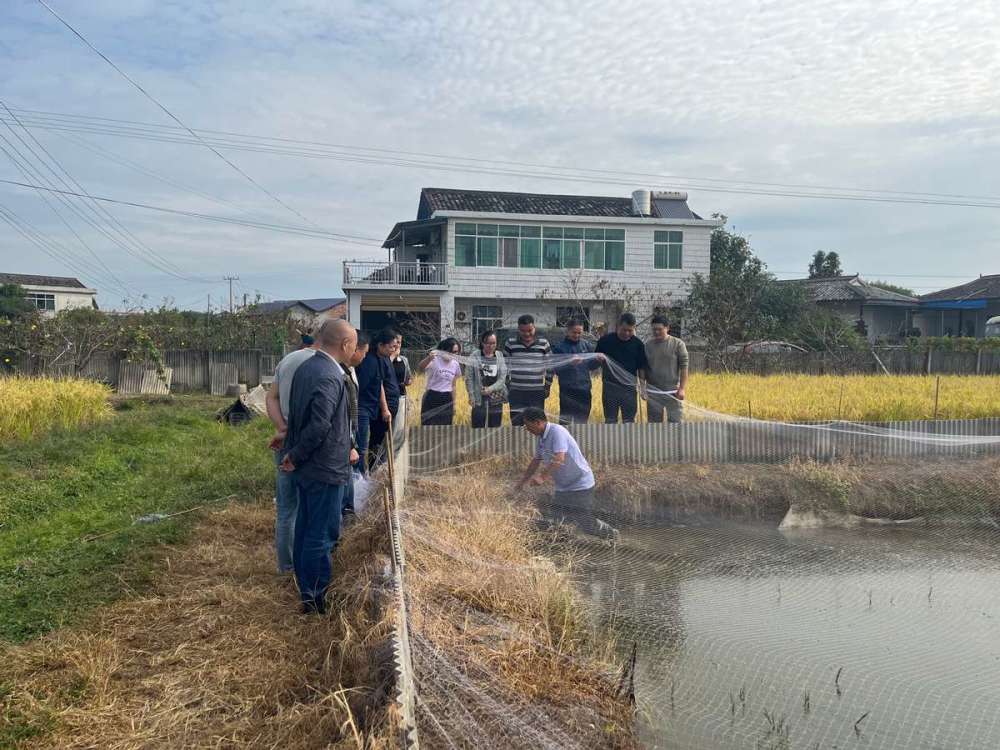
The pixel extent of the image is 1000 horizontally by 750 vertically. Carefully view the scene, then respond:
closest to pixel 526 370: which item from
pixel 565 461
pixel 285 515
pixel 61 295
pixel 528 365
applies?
pixel 528 365

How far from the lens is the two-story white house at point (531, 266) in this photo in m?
Result: 23.8

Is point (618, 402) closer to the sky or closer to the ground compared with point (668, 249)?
closer to the ground

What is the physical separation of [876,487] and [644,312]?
16.4 m

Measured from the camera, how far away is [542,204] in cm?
2481

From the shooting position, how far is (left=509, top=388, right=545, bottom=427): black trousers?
323 inches

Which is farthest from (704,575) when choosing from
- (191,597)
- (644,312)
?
(644,312)

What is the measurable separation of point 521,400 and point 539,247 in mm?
16464

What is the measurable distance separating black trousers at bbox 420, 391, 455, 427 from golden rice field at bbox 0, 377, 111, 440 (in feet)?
16.1

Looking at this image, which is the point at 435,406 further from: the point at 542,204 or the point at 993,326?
the point at 993,326

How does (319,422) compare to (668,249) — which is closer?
(319,422)

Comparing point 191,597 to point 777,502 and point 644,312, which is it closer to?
point 777,502

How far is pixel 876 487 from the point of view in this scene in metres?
7.68

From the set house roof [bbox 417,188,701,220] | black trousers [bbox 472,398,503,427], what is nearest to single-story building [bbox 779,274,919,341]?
house roof [bbox 417,188,701,220]

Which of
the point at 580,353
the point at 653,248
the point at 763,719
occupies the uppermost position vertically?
the point at 653,248
